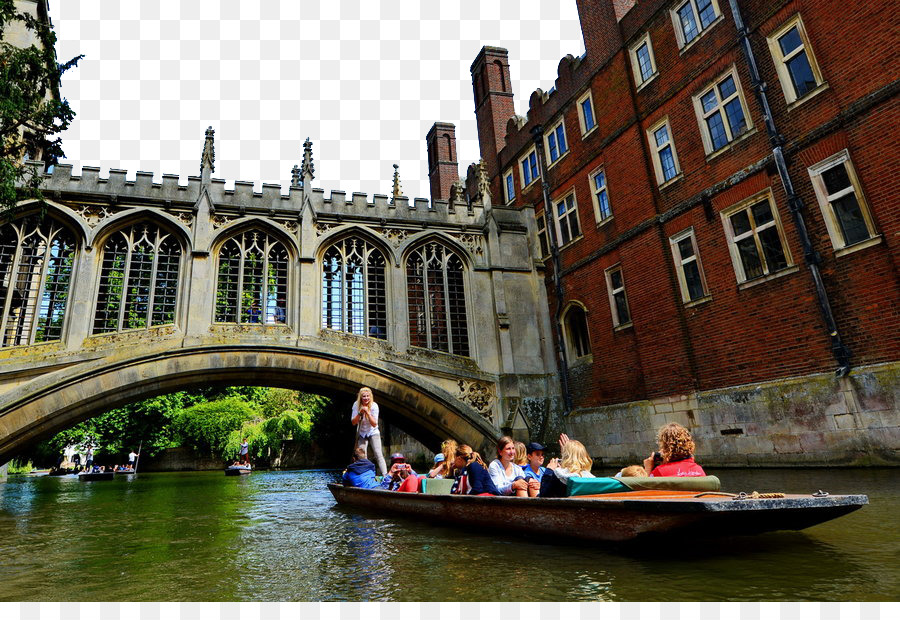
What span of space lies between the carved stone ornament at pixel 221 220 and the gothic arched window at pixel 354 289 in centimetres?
262

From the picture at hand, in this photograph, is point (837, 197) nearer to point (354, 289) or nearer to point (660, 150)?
point (660, 150)

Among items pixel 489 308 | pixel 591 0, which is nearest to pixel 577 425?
pixel 489 308

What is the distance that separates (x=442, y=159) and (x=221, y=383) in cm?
1589

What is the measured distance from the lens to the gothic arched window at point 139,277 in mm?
13156

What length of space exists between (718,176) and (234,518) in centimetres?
1141

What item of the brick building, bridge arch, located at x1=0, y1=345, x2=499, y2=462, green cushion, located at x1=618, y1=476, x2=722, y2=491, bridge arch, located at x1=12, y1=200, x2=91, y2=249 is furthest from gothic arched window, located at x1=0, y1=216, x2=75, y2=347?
green cushion, located at x1=618, y1=476, x2=722, y2=491

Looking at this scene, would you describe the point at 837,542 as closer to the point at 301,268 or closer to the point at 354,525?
the point at 354,525

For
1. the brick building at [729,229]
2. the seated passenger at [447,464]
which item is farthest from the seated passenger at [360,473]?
the brick building at [729,229]

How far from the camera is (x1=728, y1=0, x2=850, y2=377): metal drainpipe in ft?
30.1

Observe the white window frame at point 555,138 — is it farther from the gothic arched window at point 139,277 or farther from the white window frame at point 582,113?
the gothic arched window at point 139,277

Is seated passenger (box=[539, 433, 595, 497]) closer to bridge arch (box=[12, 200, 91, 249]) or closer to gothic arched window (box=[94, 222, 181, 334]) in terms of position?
gothic arched window (box=[94, 222, 181, 334])

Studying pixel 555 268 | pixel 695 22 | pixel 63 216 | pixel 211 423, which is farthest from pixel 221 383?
pixel 211 423

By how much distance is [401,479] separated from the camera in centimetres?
837

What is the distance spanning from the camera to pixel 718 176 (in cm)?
1170
